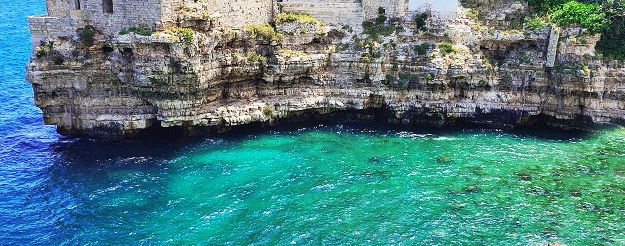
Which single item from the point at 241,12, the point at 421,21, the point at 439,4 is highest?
the point at 439,4

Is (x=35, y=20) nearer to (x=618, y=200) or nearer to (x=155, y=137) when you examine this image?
(x=155, y=137)

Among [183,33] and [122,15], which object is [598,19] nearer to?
[183,33]

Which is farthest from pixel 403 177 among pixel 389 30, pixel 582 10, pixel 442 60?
pixel 582 10

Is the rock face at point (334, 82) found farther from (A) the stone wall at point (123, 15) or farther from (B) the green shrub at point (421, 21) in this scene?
(A) the stone wall at point (123, 15)

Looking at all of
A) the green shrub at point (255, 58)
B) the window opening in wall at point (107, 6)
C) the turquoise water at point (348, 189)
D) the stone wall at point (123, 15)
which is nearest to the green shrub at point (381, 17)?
the turquoise water at point (348, 189)

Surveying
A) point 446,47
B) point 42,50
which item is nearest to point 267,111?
point 446,47

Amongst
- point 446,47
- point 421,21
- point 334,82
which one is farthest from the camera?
point 334,82

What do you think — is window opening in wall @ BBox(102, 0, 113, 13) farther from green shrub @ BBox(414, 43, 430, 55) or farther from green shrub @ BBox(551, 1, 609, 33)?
green shrub @ BBox(551, 1, 609, 33)
